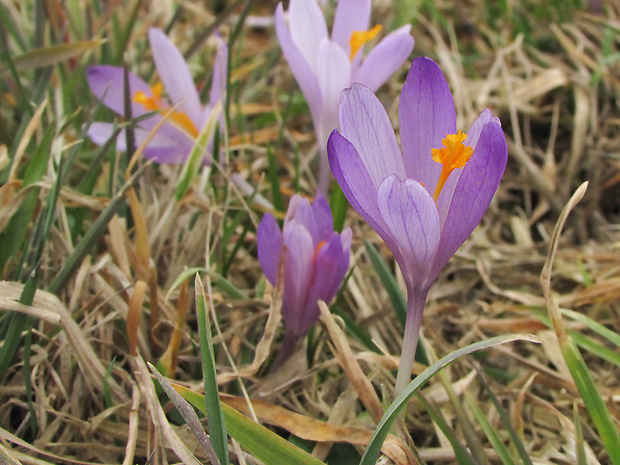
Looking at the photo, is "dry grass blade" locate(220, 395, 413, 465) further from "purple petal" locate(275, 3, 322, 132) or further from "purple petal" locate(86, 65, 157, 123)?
"purple petal" locate(86, 65, 157, 123)

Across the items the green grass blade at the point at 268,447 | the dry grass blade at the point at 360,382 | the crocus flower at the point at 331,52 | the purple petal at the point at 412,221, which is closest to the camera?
the purple petal at the point at 412,221

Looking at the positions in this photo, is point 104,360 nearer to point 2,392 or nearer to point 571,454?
point 2,392

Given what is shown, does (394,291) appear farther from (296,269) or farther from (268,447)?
(268,447)

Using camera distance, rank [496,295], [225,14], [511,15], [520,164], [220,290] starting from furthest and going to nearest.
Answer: [511,15] → [520,164] → [225,14] → [496,295] → [220,290]

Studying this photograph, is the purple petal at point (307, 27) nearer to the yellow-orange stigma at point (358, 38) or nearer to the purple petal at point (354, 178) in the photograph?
the yellow-orange stigma at point (358, 38)

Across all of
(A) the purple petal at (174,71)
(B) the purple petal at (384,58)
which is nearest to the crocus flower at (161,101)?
(A) the purple petal at (174,71)

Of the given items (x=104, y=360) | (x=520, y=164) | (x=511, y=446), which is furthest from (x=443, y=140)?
(x=520, y=164)

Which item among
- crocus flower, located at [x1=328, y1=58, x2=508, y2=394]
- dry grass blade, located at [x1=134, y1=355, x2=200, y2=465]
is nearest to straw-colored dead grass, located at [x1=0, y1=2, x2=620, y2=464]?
dry grass blade, located at [x1=134, y1=355, x2=200, y2=465]
